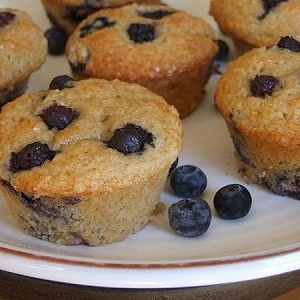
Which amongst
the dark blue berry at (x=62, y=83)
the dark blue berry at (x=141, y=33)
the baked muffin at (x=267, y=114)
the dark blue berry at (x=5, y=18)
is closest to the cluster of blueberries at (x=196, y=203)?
the baked muffin at (x=267, y=114)

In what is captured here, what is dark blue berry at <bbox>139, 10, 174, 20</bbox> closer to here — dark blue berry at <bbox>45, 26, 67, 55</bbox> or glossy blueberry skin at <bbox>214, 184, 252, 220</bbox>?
dark blue berry at <bbox>45, 26, 67, 55</bbox>

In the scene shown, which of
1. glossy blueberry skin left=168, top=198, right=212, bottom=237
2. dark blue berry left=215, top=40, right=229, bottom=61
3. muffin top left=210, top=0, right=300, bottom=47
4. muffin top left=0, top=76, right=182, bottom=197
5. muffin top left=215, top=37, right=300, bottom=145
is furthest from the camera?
dark blue berry left=215, top=40, right=229, bottom=61

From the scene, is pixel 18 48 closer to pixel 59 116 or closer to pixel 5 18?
pixel 5 18

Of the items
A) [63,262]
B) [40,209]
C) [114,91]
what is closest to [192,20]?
[114,91]

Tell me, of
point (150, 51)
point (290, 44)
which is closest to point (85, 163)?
point (150, 51)

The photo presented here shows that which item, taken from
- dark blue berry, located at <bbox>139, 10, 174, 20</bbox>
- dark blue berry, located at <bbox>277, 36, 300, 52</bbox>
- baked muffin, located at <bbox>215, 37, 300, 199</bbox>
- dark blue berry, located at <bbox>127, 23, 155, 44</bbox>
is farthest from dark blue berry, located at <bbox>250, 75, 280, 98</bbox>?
dark blue berry, located at <bbox>139, 10, 174, 20</bbox>

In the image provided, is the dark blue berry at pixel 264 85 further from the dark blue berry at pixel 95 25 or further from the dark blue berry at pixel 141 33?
the dark blue berry at pixel 95 25

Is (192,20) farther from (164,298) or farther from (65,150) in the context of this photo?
(164,298)
